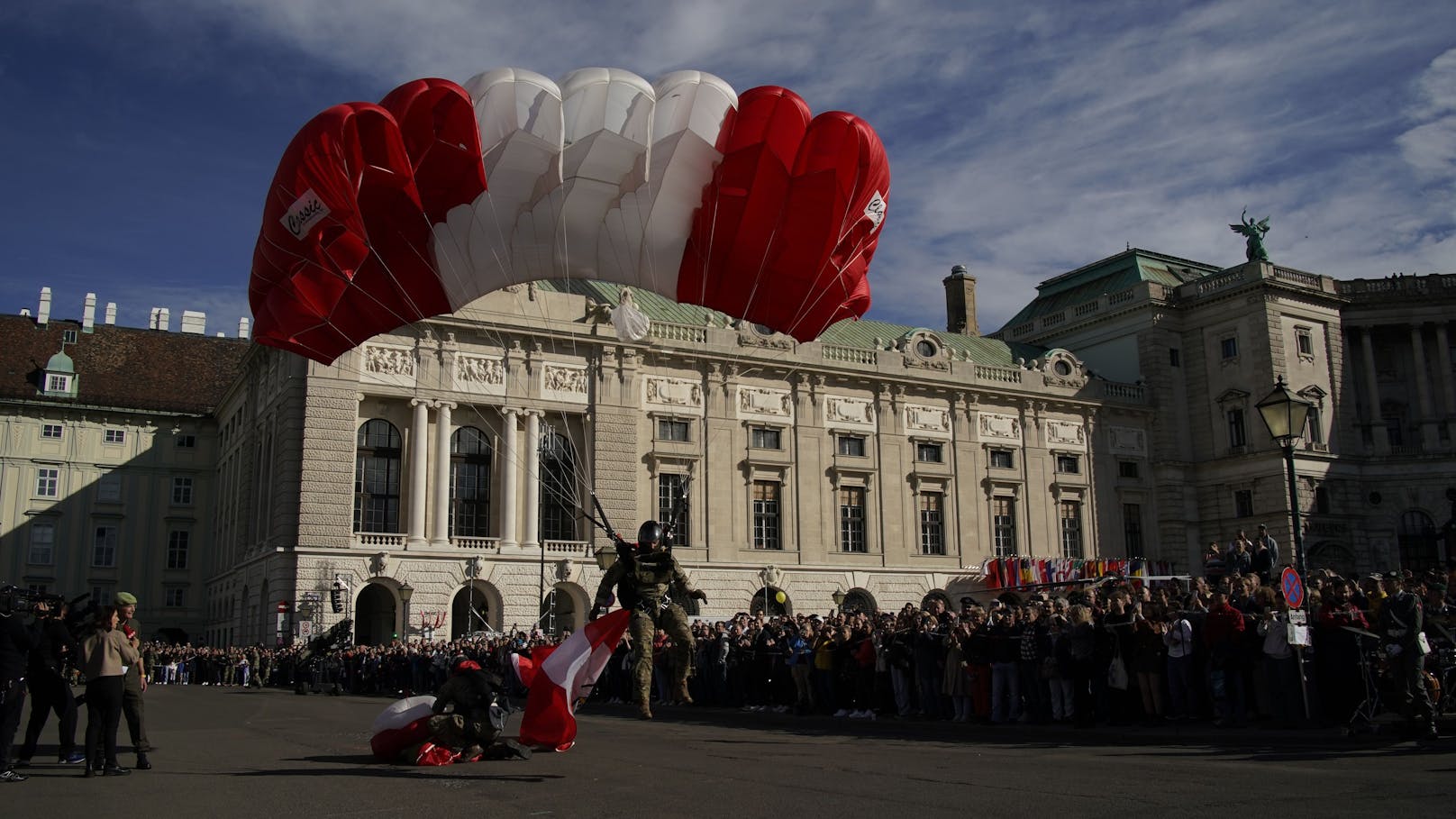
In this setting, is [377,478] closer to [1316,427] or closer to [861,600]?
[861,600]

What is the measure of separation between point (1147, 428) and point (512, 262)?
149ft

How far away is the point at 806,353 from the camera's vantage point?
4738 centimetres

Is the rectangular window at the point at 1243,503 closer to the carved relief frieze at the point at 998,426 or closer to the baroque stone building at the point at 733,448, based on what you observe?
the baroque stone building at the point at 733,448

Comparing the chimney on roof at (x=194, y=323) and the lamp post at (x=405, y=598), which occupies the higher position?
the chimney on roof at (x=194, y=323)

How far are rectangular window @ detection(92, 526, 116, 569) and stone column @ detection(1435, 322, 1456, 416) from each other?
61.4m

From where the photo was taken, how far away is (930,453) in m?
50.0

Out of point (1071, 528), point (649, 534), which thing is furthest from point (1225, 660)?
point (1071, 528)

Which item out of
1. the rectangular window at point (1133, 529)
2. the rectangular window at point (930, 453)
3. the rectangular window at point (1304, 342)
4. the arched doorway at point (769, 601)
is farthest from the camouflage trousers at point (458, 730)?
the rectangular window at point (1304, 342)

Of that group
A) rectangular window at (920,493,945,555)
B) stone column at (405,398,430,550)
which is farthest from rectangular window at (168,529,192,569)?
rectangular window at (920,493,945,555)

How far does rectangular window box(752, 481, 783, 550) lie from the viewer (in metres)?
45.6

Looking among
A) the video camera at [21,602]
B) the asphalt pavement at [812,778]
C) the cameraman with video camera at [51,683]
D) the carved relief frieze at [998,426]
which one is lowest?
the asphalt pavement at [812,778]

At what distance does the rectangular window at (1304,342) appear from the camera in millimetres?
53469

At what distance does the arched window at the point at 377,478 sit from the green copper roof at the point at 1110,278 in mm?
34817

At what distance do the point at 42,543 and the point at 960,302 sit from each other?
45.0 metres
